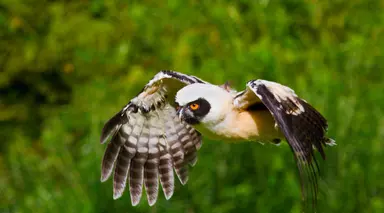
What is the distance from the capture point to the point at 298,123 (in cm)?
504

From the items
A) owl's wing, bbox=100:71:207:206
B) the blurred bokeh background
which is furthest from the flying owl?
the blurred bokeh background

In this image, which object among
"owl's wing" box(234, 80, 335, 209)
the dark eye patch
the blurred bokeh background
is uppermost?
the blurred bokeh background

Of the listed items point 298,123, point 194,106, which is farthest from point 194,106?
point 298,123

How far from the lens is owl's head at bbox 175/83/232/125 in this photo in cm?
539

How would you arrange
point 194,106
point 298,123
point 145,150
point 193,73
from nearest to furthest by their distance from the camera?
point 298,123 < point 194,106 < point 145,150 < point 193,73

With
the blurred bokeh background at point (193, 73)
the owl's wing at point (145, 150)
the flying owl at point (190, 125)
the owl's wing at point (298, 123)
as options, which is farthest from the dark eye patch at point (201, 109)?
the blurred bokeh background at point (193, 73)

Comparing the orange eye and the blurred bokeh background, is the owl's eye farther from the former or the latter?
the blurred bokeh background

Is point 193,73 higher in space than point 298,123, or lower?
higher

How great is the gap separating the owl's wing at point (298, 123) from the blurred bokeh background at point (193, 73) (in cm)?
256

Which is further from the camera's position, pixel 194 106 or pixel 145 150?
pixel 145 150

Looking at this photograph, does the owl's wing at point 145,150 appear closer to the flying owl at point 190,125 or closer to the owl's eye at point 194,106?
the flying owl at point 190,125

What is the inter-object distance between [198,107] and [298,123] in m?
0.62

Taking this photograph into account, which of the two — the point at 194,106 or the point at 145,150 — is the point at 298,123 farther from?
the point at 145,150

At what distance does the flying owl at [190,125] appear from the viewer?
5.01 m
